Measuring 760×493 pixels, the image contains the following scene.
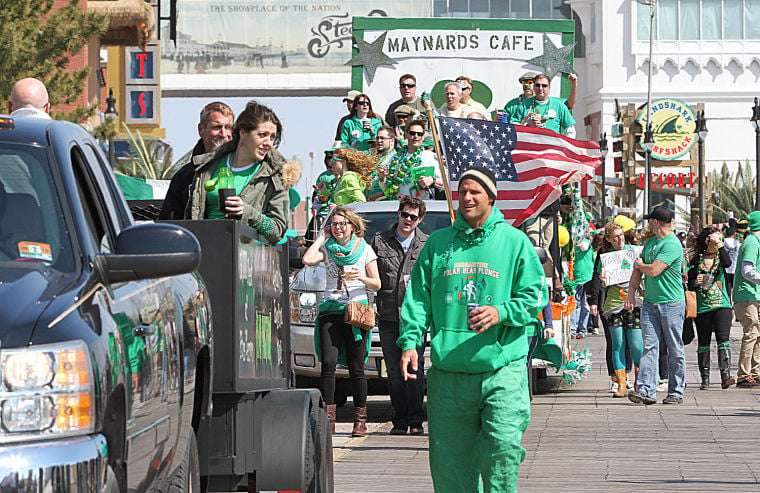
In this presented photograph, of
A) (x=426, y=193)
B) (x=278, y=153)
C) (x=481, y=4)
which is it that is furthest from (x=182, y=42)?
(x=278, y=153)

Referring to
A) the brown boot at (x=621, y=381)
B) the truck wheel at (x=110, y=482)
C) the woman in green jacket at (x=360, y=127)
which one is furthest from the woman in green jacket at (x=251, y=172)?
the woman in green jacket at (x=360, y=127)

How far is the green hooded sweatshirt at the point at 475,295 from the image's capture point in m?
7.84

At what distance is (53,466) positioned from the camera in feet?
13.4

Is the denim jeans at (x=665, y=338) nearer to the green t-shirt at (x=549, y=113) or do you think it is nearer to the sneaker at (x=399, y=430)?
the green t-shirt at (x=549, y=113)

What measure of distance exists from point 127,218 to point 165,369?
83 cm

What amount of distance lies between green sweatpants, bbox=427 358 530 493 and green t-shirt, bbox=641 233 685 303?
8902 millimetres

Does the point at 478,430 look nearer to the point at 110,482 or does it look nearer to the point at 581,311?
the point at 110,482

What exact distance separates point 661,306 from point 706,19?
3529 inches

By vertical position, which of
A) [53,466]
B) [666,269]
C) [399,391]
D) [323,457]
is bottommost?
[399,391]

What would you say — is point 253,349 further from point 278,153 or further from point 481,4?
point 481,4

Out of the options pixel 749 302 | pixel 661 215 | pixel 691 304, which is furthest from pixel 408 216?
pixel 749 302

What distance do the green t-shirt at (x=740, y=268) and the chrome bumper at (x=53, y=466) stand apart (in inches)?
588

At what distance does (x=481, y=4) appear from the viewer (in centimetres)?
11694

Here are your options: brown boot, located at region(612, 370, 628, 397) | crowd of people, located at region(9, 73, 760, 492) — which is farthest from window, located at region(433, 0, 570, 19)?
brown boot, located at region(612, 370, 628, 397)
